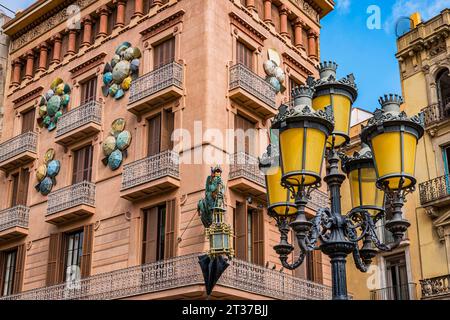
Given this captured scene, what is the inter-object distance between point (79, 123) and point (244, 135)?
6152 mm

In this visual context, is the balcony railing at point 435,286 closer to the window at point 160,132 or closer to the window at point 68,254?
the window at point 160,132

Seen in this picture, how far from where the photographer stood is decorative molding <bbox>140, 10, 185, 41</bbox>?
21281 millimetres

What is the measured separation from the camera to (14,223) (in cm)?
2397

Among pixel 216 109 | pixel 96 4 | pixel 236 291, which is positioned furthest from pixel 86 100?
pixel 236 291

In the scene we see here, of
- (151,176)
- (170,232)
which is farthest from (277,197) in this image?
(151,176)

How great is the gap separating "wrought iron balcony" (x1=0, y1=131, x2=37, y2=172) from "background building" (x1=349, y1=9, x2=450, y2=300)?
1410 centimetres

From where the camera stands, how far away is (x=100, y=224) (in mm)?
21328

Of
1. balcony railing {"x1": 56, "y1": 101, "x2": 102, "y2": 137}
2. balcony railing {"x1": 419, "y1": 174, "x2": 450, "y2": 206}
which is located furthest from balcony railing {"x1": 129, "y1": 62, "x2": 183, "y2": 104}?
balcony railing {"x1": 419, "y1": 174, "x2": 450, "y2": 206}

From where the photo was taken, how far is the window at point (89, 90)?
23734 millimetres

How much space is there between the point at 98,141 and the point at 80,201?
7.50ft

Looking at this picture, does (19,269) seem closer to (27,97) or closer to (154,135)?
(27,97)

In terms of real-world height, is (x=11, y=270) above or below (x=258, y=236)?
below
